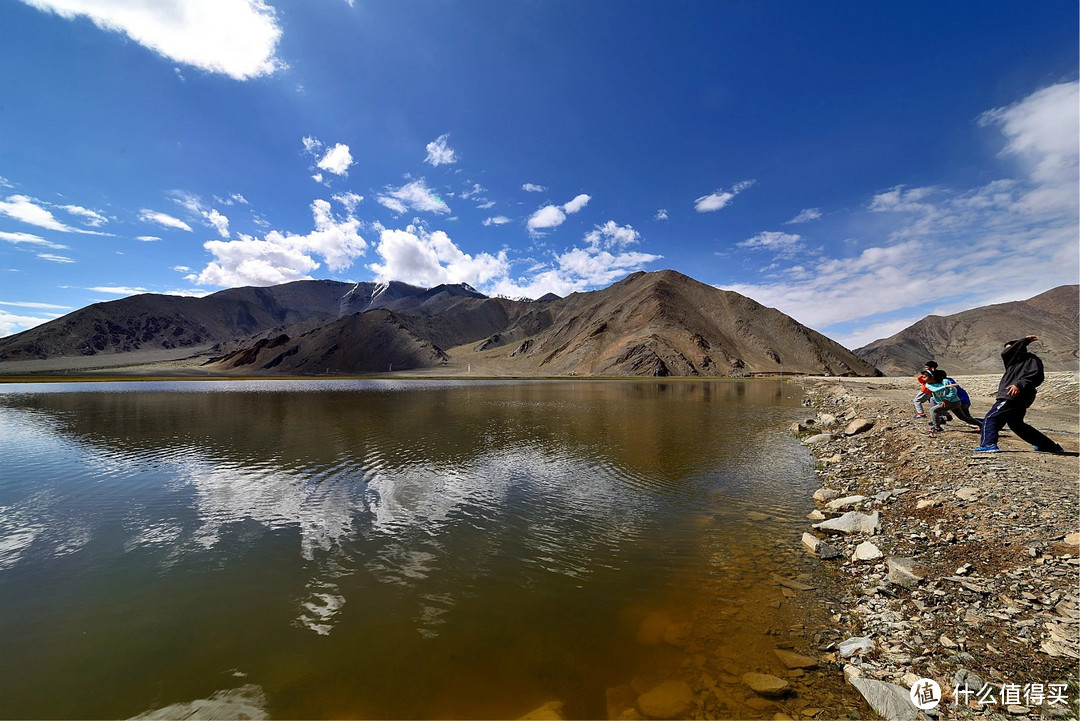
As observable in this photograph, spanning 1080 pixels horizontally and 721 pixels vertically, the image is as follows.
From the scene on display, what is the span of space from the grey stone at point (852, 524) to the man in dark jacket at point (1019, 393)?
556 cm

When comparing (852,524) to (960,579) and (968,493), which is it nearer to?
(968,493)

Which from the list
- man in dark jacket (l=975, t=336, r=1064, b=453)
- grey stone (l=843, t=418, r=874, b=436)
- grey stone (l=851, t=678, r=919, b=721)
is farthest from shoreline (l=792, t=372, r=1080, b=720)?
grey stone (l=843, t=418, r=874, b=436)

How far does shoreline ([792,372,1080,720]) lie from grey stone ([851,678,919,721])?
12 millimetres

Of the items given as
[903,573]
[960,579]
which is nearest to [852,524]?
[903,573]

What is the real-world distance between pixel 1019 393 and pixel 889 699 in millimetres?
11863

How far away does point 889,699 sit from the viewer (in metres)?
5.36

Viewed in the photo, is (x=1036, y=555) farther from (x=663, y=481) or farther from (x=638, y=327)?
(x=638, y=327)

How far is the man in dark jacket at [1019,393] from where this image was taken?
12.0 meters

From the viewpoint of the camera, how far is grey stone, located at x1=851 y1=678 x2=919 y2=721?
16.9ft

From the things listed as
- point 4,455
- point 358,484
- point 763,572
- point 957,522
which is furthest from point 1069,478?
point 4,455

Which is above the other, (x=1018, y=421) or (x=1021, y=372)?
(x=1021, y=372)

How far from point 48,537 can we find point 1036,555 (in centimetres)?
2277

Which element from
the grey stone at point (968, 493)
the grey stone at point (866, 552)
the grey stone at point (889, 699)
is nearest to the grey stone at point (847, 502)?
the grey stone at point (968, 493)

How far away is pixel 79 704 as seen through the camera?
6.05m
